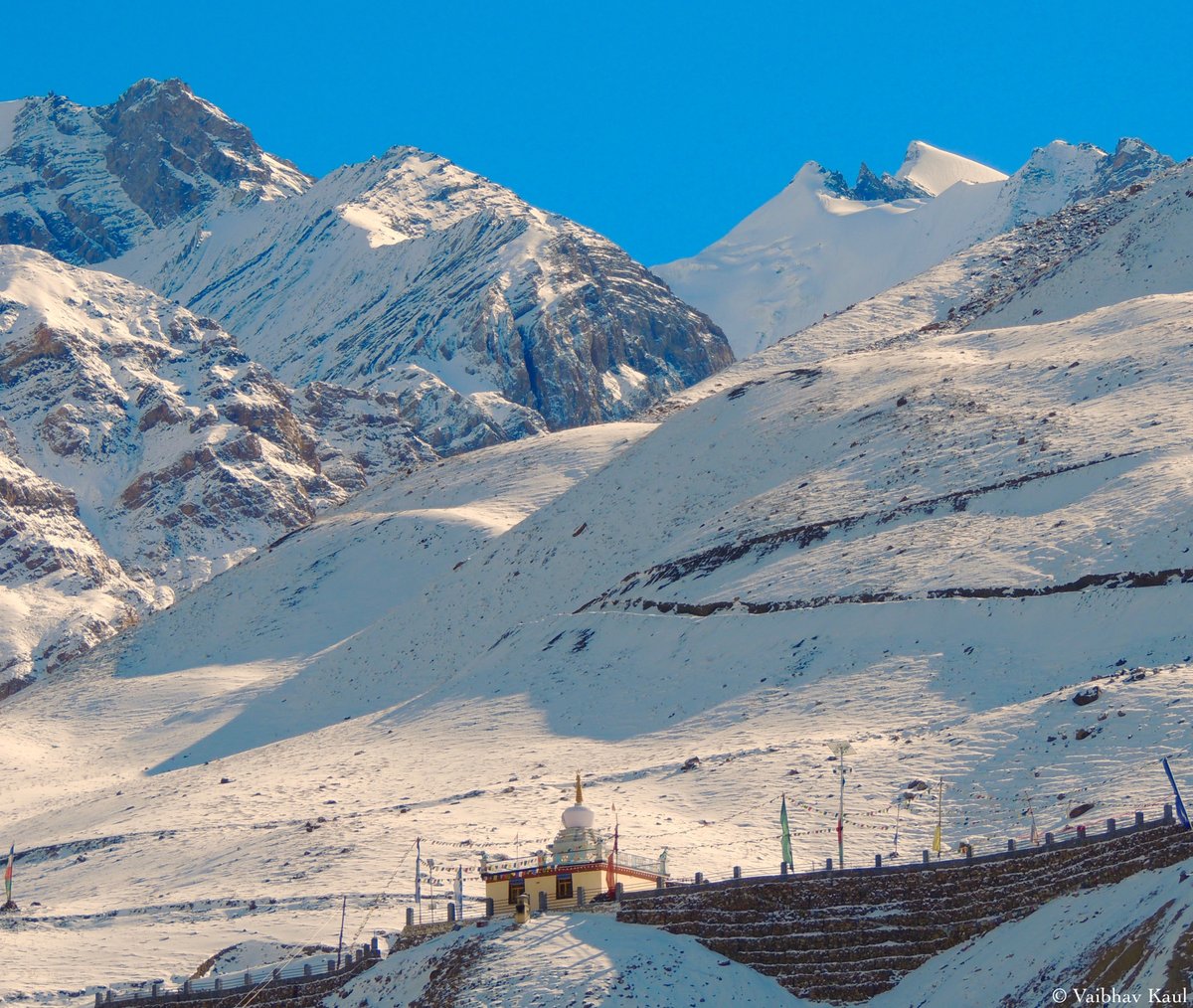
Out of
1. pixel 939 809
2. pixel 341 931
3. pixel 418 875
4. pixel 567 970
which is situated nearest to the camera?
pixel 567 970

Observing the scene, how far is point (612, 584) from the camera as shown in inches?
4370

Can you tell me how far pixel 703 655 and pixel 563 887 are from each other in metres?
35.5

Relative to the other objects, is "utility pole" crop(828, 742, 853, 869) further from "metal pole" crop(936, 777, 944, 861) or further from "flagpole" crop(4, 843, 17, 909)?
"flagpole" crop(4, 843, 17, 909)

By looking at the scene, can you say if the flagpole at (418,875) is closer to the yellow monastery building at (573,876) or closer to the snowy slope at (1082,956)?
the yellow monastery building at (573,876)

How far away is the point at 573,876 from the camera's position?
5609 centimetres

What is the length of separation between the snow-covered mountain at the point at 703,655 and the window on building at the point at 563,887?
7.21 meters

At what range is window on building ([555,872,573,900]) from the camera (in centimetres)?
5594

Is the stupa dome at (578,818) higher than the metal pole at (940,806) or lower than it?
lower

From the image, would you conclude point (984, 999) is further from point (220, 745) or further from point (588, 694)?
point (220, 745)

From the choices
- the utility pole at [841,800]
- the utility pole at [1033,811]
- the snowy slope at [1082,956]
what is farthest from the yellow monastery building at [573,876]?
the snowy slope at [1082,956]

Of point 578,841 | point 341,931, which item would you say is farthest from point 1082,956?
point 341,931

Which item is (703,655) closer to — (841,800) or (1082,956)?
(841,800)

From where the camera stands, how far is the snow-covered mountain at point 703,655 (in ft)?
226

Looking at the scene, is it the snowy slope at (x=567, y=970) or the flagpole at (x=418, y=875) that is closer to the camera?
the snowy slope at (x=567, y=970)
